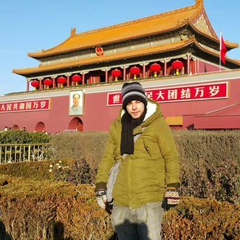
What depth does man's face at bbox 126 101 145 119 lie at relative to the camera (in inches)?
109

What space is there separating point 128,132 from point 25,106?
2515 cm

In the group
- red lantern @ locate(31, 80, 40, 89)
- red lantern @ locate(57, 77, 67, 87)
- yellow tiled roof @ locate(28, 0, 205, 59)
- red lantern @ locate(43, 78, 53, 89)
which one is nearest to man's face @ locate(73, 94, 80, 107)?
red lantern @ locate(57, 77, 67, 87)

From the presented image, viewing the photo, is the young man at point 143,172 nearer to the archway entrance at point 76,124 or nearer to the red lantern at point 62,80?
the archway entrance at point 76,124

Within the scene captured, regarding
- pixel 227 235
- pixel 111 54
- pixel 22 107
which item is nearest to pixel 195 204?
pixel 227 235

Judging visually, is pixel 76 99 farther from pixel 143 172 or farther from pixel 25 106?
pixel 143 172

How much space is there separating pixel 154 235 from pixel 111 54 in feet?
75.2

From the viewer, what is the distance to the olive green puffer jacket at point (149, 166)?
268 cm

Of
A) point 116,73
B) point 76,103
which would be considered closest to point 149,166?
point 76,103

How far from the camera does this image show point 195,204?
3369mm

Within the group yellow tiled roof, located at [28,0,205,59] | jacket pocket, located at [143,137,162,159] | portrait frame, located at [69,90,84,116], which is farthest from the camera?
portrait frame, located at [69,90,84,116]

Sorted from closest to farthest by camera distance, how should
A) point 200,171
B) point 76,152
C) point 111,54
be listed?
point 200,171
point 76,152
point 111,54

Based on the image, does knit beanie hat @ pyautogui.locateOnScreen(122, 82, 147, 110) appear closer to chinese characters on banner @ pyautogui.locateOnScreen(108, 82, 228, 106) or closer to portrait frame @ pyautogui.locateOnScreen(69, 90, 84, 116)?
chinese characters on banner @ pyautogui.locateOnScreen(108, 82, 228, 106)

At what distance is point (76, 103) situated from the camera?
934 inches

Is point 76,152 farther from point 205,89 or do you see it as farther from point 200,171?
point 205,89
